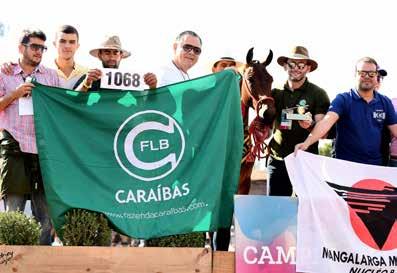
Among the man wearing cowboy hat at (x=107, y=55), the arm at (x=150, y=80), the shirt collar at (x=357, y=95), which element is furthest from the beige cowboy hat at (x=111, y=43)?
the shirt collar at (x=357, y=95)

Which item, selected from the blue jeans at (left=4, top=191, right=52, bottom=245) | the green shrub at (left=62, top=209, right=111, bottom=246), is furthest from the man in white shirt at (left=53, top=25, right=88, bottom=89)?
the green shrub at (left=62, top=209, right=111, bottom=246)

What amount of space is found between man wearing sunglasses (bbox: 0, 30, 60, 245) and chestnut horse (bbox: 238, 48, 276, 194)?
80.7 inches

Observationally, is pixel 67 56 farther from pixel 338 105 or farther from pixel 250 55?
pixel 338 105

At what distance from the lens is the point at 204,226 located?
6215 mm

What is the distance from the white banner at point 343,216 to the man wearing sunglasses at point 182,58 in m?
1.34

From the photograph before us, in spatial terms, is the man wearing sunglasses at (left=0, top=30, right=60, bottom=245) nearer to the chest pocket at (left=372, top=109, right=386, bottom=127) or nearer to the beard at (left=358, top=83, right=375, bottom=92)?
the beard at (left=358, top=83, right=375, bottom=92)

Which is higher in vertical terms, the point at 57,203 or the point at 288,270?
the point at 57,203

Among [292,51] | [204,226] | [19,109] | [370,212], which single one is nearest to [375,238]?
[370,212]

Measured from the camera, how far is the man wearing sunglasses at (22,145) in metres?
6.47

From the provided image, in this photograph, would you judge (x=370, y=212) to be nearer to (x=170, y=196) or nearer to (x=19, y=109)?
(x=170, y=196)

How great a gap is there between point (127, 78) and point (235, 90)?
0.95 meters

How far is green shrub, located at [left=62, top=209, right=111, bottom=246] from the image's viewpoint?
235 inches

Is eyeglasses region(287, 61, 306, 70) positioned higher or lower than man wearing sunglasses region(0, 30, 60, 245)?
higher

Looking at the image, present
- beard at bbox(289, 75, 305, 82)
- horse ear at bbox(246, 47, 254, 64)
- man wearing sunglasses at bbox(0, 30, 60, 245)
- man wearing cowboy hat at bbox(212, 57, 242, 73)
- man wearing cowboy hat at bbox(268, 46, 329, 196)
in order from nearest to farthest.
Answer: man wearing sunglasses at bbox(0, 30, 60, 245), man wearing cowboy hat at bbox(268, 46, 329, 196), beard at bbox(289, 75, 305, 82), horse ear at bbox(246, 47, 254, 64), man wearing cowboy hat at bbox(212, 57, 242, 73)
